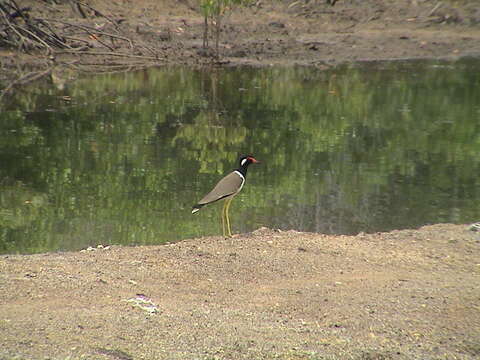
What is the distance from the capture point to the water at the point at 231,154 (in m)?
8.27

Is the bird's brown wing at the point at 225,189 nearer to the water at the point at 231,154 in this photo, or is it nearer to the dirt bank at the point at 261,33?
the water at the point at 231,154

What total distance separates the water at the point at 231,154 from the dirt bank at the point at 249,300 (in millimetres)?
1098

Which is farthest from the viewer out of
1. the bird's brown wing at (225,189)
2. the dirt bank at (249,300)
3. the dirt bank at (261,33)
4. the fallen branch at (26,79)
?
the dirt bank at (261,33)

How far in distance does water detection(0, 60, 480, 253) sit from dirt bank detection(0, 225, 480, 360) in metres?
1.10

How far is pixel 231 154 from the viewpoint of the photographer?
10.8 m

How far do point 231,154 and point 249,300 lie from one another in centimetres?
529

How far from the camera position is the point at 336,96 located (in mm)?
14922

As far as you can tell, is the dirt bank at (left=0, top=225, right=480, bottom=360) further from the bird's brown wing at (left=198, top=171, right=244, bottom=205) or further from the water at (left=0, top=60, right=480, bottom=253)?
the water at (left=0, top=60, right=480, bottom=253)

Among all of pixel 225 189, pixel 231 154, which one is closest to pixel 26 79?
pixel 231 154

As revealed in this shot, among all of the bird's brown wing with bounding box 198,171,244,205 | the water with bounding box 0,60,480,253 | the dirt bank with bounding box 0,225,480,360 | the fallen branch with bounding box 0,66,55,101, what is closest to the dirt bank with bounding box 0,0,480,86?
the fallen branch with bounding box 0,66,55,101

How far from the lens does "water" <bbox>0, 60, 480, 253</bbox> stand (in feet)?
27.1

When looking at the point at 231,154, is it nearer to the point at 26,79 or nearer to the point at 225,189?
the point at 225,189

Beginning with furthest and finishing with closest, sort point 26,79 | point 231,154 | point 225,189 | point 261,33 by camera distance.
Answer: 1. point 261,33
2. point 26,79
3. point 231,154
4. point 225,189

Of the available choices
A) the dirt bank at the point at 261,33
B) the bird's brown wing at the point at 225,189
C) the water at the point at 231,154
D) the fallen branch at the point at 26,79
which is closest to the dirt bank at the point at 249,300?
the bird's brown wing at the point at 225,189
